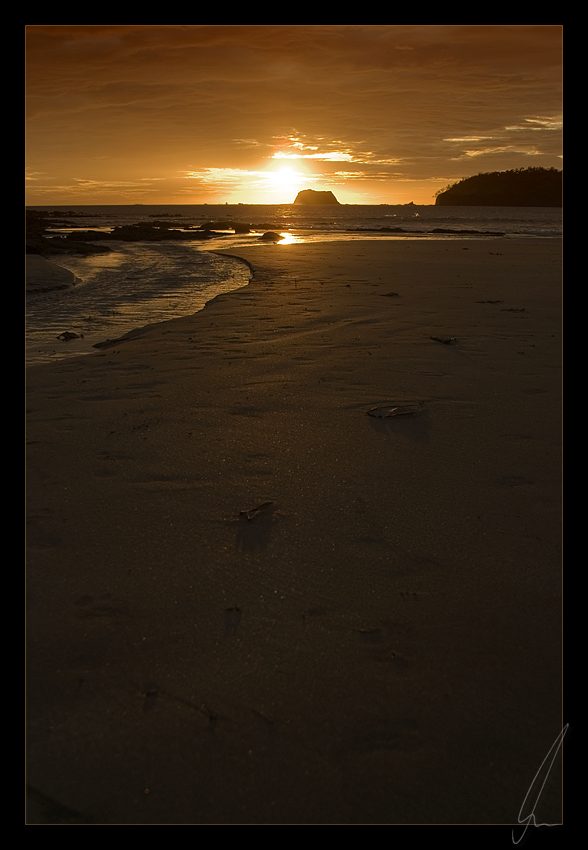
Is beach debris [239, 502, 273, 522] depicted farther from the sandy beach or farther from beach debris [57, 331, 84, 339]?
beach debris [57, 331, 84, 339]

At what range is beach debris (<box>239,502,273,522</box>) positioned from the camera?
7.98 feet

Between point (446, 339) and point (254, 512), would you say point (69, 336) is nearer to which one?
point (446, 339)

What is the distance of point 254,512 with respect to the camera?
2.46 meters

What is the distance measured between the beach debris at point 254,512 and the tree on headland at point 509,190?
127m

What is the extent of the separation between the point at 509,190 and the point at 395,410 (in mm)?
138723

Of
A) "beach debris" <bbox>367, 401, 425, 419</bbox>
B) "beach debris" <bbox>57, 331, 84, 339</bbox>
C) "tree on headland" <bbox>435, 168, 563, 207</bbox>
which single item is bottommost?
"beach debris" <bbox>367, 401, 425, 419</bbox>

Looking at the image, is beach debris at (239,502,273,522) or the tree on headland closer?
beach debris at (239,502,273,522)

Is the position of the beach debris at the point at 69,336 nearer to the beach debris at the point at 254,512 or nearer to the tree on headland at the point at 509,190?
the beach debris at the point at 254,512

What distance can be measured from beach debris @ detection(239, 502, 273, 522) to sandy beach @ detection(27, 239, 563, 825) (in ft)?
0.05
